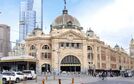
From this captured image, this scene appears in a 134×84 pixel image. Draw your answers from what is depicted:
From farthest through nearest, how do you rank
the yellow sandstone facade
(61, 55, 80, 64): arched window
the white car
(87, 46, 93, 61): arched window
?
1. (87, 46, 93, 61): arched window
2. (61, 55, 80, 64): arched window
3. the yellow sandstone facade
4. the white car

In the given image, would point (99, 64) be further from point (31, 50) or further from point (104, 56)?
point (31, 50)

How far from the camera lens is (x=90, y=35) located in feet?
436

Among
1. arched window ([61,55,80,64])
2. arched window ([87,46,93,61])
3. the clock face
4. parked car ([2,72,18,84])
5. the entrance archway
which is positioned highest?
the clock face

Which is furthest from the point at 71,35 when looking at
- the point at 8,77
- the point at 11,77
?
the point at 8,77

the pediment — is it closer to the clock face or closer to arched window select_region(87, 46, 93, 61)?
the clock face

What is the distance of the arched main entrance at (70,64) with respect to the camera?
12144 cm

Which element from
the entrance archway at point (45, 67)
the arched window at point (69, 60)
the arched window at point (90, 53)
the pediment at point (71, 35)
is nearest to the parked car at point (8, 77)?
the arched window at point (69, 60)

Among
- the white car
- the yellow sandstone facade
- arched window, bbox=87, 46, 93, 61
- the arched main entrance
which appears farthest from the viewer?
arched window, bbox=87, 46, 93, 61

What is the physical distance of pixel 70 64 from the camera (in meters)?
122

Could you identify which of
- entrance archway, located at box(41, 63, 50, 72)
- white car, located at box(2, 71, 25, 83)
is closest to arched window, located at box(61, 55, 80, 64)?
entrance archway, located at box(41, 63, 50, 72)

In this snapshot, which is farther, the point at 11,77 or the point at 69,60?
the point at 69,60

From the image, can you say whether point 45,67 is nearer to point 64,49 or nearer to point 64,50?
Result: point 64,50

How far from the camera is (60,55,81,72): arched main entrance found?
398 feet

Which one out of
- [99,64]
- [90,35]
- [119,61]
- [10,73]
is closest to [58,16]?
[90,35]
